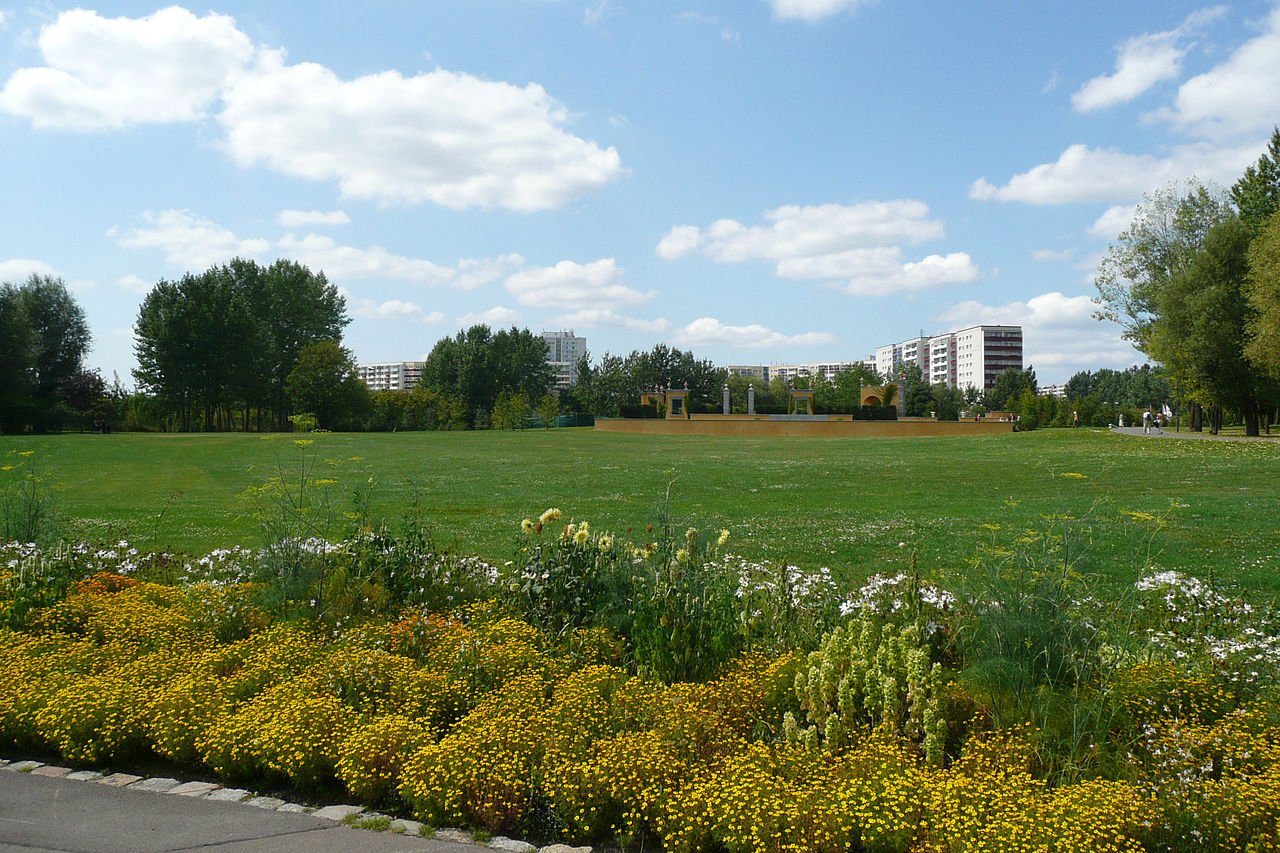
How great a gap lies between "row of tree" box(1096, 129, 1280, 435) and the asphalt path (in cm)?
3153

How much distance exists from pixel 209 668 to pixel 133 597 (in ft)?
6.72

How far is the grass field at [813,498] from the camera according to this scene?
8945mm

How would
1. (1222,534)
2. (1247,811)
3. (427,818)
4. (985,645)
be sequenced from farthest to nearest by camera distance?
1. (1222,534)
2. (985,645)
3. (427,818)
4. (1247,811)

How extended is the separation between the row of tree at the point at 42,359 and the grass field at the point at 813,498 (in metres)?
18.6

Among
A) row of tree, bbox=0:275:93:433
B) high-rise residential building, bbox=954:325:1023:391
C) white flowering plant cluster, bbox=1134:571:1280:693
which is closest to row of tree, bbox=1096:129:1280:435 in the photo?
white flowering plant cluster, bbox=1134:571:1280:693

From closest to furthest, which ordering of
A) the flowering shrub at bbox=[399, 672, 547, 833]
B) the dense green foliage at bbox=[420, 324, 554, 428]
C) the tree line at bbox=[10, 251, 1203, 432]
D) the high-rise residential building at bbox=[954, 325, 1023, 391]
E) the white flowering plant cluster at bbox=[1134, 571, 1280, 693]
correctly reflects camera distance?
the flowering shrub at bbox=[399, 672, 547, 833] → the white flowering plant cluster at bbox=[1134, 571, 1280, 693] → the tree line at bbox=[10, 251, 1203, 432] → the dense green foliage at bbox=[420, 324, 554, 428] → the high-rise residential building at bbox=[954, 325, 1023, 391]

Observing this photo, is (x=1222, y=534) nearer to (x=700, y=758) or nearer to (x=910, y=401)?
(x=700, y=758)

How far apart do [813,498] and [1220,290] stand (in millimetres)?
26037

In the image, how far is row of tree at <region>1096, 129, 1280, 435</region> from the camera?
2766 centimetres

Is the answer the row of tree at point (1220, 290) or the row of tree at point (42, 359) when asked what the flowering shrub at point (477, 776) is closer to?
the row of tree at point (1220, 290)

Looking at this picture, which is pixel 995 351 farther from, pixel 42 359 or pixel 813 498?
pixel 813 498

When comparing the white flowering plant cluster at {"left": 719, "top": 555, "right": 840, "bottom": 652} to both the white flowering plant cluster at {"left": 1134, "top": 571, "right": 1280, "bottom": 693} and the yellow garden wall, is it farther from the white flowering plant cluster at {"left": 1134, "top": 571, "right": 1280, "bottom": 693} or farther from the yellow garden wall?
the yellow garden wall

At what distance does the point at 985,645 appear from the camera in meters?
4.20

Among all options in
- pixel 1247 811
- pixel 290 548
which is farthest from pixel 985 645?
pixel 290 548
